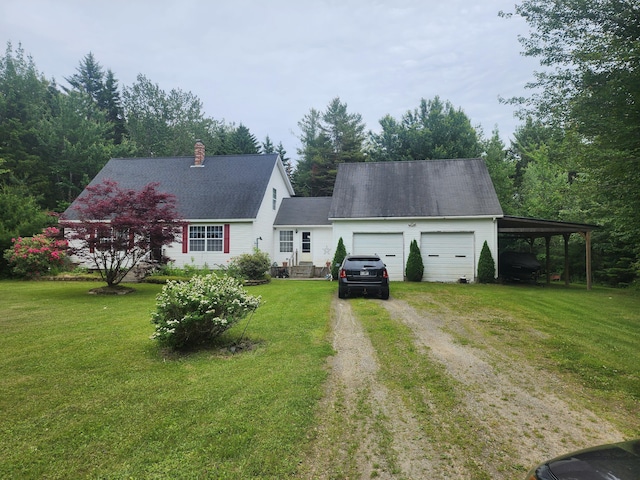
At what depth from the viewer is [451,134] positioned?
31062mm

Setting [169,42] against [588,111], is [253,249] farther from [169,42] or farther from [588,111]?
[588,111]

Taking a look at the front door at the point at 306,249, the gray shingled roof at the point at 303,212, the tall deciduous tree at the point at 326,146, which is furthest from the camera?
the tall deciduous tree at the point at 326,146

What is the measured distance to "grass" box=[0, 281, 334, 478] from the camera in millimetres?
2668

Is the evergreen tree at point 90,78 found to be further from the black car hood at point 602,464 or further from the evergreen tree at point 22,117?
the black car hood at point 602,464

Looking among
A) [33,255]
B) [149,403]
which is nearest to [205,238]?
[33,255]

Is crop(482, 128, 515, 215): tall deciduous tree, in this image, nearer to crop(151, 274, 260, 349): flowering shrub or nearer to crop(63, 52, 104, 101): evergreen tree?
crop(151, 274, 260, 349): flowering shrub

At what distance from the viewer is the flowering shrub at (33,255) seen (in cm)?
1554

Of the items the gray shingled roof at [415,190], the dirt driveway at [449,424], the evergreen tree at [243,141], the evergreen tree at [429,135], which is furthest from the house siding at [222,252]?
the evergreen tree at [243,141]

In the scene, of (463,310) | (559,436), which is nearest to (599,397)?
(559,436)

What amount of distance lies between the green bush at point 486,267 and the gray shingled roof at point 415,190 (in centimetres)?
189

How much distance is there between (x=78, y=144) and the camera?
2805 cm

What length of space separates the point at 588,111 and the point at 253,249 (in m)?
14.6

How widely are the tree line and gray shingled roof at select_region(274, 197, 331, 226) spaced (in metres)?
11.4

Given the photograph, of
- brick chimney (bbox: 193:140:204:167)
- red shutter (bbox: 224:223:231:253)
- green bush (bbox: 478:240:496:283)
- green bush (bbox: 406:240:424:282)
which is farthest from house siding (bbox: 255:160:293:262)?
green bush (bbox: 478:240:496:283)
